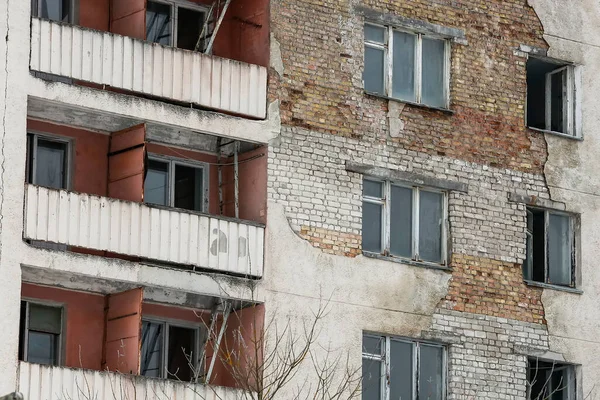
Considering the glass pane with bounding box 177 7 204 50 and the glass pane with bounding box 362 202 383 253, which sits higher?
the glass pane with bounding box 177 7 204 50

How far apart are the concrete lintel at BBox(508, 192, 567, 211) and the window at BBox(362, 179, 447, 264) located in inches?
51.4

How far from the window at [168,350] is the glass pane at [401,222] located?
3.57 metres

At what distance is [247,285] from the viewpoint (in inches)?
1168

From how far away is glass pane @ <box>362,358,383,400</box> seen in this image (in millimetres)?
30484

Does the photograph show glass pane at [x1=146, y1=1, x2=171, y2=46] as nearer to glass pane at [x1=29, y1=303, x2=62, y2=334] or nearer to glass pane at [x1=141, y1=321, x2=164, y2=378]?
glass pane at [x1=141, y1=321, x2=164, y2=378]

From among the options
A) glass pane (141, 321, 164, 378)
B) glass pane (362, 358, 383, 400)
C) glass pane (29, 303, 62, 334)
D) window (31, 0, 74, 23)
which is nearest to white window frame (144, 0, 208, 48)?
window (31, 0, 74, 23)

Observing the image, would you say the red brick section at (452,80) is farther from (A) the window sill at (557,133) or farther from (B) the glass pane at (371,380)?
(B) the glass pane at (371,380)

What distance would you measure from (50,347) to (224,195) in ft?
12.7

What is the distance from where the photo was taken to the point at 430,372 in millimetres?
31391

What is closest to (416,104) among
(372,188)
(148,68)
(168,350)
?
(372,188)

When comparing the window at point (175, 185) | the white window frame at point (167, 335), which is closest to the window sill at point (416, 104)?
the window at point (175, 185)

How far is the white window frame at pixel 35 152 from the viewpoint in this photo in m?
29.4

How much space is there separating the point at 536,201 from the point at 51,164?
836 centimetres

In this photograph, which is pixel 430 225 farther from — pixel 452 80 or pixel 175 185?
pixel 175 185
